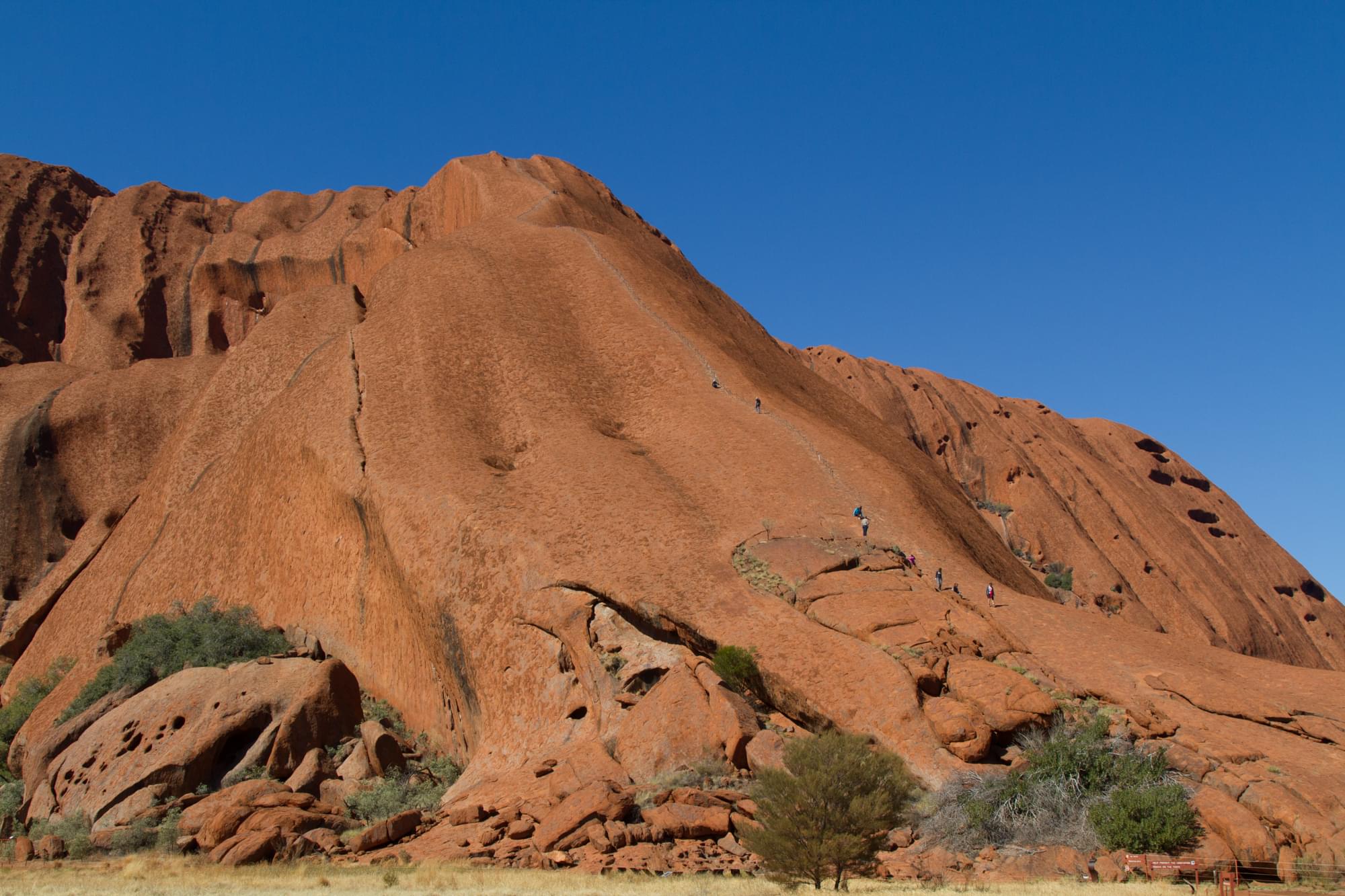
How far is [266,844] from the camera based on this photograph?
16188mm

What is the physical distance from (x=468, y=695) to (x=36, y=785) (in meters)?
8.83

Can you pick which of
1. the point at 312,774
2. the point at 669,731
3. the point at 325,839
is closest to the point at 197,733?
the point at 312,774

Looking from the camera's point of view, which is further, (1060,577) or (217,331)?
(217,331)

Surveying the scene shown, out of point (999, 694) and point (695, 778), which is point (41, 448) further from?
point (999, 694)

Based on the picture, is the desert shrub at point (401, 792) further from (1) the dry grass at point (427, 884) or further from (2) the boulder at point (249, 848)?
(1) the dry grass at point (427, 884)

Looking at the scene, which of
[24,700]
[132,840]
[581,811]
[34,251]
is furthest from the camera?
[34,251]

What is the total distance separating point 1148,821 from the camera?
48.9ft

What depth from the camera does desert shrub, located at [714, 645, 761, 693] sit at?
1892 cm

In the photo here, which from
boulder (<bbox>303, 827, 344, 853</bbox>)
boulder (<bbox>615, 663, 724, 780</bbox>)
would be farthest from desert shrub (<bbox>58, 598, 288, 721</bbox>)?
boulder (<bbox>615, 663, 724, 780</bbox>)

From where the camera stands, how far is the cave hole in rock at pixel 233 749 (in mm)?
20609

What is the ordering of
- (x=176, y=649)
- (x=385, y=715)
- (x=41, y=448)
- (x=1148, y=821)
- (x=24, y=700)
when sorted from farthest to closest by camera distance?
(x=41, y=448)
(x=24, y=700)
(x=176, y=649)
(x=385, y=715)
(x=1148, y=821)

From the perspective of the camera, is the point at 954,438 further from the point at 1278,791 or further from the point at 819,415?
the point at 1278,791

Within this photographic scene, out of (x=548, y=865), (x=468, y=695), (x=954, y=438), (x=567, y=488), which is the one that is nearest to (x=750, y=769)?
(x=548, y=865)

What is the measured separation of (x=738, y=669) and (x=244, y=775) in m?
9.26
